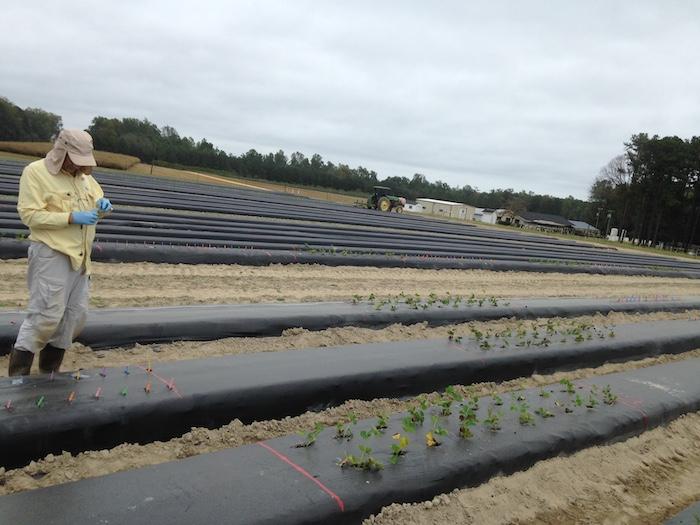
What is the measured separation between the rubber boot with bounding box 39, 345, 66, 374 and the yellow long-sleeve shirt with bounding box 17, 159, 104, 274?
621mm

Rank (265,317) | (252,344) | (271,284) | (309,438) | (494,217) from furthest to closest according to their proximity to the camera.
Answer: (494,217), (271,284), (265,317), (252,344), (309,438)

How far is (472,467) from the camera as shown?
294 cm

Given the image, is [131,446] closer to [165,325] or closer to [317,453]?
[317,453]

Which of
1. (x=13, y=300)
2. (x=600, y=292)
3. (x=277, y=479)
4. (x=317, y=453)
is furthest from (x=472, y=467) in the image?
(x=600, y=292)

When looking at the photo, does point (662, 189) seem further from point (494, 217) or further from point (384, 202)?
point (384, 202)

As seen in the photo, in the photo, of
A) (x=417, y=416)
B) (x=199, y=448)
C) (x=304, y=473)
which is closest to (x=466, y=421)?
(x=417, y=416)

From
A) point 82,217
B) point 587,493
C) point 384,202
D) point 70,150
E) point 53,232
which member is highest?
point 384,202

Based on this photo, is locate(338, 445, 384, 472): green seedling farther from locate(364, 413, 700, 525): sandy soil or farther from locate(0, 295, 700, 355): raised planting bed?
locate(0, 295, 700, 355): raised planting bed

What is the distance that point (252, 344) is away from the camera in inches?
186

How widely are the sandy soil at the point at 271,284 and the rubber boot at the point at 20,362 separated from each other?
1983mm

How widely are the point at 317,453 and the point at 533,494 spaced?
1.38m

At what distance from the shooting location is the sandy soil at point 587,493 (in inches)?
109

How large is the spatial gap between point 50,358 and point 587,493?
3.56 meters

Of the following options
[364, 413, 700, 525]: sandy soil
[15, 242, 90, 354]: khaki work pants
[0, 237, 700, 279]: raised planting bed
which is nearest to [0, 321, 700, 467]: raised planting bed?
[15, 242, 90, 354]: khaki work pants
